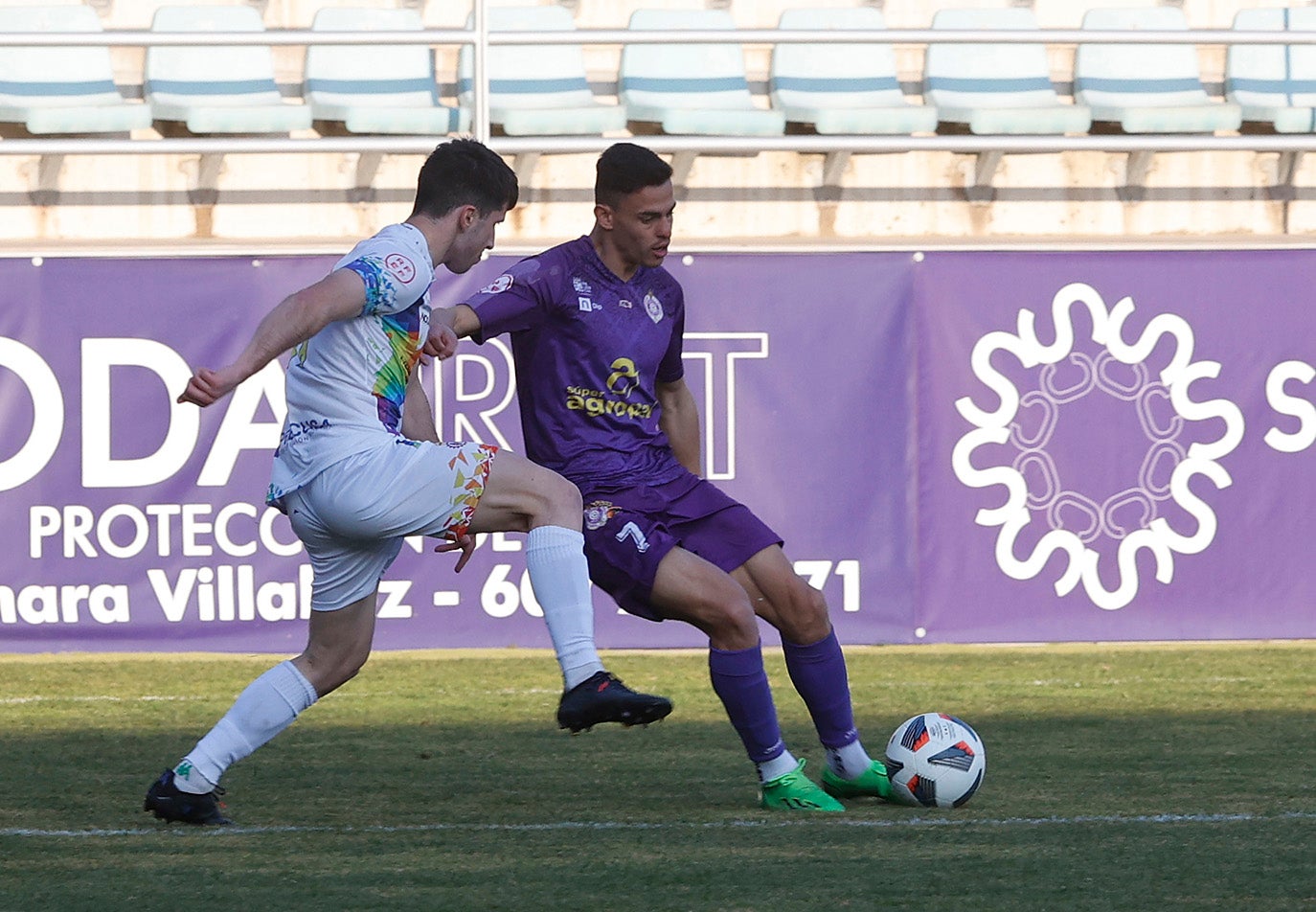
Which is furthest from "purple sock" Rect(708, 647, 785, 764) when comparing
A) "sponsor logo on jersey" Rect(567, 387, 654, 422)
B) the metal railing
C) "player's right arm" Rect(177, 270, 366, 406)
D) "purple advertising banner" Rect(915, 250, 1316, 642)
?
the metal railing

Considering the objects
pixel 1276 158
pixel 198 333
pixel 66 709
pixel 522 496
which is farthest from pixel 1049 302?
pixel 522 496

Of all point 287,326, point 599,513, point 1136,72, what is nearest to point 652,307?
point 599,513

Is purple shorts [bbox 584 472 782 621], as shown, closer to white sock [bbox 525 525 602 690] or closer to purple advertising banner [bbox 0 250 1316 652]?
white sock [bbox 525 525 602 690]

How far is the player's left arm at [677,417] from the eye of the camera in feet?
19.4

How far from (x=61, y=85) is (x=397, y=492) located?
8066mm

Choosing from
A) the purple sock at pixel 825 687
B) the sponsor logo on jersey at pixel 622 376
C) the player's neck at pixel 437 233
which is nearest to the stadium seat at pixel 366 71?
the sponsor logo on jersey at pixel 622 376

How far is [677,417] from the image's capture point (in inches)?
233

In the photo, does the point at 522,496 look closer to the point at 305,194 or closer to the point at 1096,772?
the point at 1096,772

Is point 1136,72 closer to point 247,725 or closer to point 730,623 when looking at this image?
point 730,623

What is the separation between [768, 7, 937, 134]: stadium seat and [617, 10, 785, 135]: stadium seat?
0.20 metres

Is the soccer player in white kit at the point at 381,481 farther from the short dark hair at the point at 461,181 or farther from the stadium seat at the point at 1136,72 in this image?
the stadium seat at the point at 1136,72

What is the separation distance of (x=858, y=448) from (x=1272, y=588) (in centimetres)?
211

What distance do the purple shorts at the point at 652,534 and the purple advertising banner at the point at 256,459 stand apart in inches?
160

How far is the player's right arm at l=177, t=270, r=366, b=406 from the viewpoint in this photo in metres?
4.35
